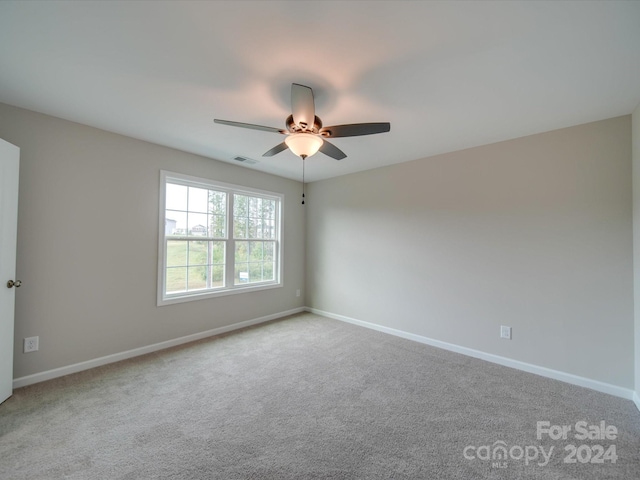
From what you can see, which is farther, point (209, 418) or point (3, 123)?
point (3, 123)

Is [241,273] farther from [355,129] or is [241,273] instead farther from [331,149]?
[355,129]

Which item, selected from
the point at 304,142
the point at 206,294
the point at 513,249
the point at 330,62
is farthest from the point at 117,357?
the point at 513,249

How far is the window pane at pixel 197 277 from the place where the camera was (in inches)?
141

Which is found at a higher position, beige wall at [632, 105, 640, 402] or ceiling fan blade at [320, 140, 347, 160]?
ceiling fan blade at [320, 140, 347, 160]

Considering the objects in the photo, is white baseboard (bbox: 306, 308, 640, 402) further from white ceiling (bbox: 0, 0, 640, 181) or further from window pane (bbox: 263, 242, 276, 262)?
white ceiling (bbox: 0, 0, 640, 181)

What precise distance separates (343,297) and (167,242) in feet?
9.12

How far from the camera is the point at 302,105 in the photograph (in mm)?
1839

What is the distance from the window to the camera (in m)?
3.37

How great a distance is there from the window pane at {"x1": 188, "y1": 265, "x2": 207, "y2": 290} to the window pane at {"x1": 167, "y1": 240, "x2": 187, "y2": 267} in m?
0.16

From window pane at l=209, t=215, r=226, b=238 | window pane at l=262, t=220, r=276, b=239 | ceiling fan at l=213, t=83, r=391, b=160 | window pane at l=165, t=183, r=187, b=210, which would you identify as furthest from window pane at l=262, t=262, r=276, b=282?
ceiling fan at l=213, t=83, r=391, b=160

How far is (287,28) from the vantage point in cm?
146

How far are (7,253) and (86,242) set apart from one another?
599mm

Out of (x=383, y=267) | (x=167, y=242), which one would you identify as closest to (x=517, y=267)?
(x=383, y=267)

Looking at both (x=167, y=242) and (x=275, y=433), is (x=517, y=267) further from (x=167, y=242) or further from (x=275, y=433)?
(x=167, y=242)
